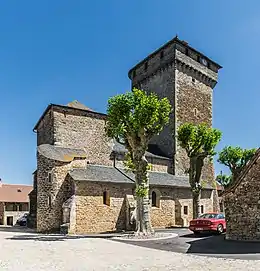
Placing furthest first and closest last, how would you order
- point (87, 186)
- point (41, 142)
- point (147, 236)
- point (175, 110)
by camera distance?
point (175, 110) < point (41, 142) < point (87, 186) < point (147, 236)

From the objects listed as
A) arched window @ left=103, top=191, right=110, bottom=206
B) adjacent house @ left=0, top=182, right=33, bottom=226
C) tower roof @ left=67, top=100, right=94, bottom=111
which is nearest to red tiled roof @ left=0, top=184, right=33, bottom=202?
adjacent house @ left=0, top=182, right=33, bottom=226

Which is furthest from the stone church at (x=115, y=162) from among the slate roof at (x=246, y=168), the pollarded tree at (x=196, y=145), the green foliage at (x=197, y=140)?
the slate roof at (x=246, y=168)

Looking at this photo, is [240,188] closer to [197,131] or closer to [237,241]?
[237,241]

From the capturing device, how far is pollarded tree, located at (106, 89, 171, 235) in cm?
2188

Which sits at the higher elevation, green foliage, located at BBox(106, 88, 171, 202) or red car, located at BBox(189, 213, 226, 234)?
green foliage, located at BBox(106, 88, 171, 202)

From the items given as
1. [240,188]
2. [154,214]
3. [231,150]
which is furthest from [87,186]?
[231,150]

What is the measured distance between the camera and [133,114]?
872 inches

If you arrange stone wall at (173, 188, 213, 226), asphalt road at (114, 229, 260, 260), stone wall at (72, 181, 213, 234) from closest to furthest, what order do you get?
asphalt road at (114, 229, 260, 260) < stone wall at (72, 181, 213, 234) < stone wall at (173, 188, 213, 226)

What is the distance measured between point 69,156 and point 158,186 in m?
8.24

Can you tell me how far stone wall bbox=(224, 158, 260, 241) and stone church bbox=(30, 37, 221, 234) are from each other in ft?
39.3

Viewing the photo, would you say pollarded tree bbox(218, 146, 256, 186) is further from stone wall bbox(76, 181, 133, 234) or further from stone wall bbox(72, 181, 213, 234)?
stone wall bbox(76, 181, 133, 234)

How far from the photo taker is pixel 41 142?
3394cm

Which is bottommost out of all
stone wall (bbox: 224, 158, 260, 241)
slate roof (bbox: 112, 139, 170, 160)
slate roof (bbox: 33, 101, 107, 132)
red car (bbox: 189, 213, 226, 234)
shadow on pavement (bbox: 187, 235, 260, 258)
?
shadow on pavement (bbox: 187, 235, 260, 258)

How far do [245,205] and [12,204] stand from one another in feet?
132
